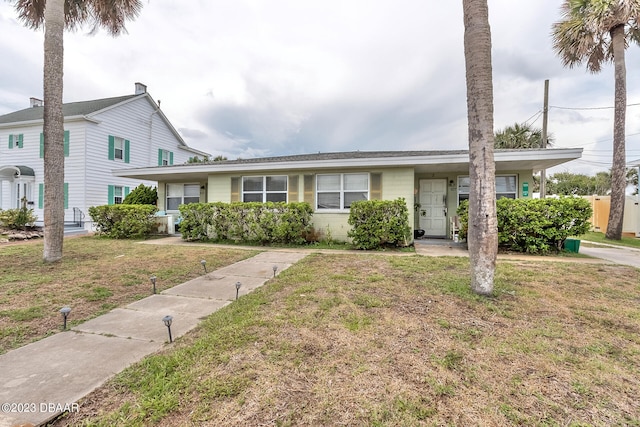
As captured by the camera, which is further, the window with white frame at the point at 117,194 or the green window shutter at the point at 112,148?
the window with white frame at the point at 117,194

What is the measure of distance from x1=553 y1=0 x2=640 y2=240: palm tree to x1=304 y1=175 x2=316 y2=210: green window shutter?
11.5 meters

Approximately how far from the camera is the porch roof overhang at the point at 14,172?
14.7 meters

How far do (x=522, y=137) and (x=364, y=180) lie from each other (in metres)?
16.9

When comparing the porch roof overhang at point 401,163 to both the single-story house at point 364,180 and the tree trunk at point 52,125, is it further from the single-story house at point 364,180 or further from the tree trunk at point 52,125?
the tree trunk at point 52,125

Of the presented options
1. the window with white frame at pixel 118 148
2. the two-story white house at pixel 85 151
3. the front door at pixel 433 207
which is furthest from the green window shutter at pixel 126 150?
the front door at pixel 433 207

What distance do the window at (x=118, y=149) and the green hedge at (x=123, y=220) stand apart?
639 cm

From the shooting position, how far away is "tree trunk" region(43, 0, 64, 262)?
248 inches

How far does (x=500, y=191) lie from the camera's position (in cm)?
978

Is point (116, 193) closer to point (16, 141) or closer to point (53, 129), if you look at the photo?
point (16, 141)

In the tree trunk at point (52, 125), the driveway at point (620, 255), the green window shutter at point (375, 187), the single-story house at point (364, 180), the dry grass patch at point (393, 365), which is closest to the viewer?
the dry grass patch at point (393, 365)

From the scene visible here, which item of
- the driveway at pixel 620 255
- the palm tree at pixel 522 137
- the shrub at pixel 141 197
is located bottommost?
the driveway at pixel 620 255

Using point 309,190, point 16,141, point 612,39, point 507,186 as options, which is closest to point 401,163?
point 309,190

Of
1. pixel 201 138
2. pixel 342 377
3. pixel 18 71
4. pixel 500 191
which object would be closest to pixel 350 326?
pixel 342 377

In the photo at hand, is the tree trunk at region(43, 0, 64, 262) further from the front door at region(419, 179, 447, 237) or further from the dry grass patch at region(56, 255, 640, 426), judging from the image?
the front door at region(419, 179, 447, 237)
